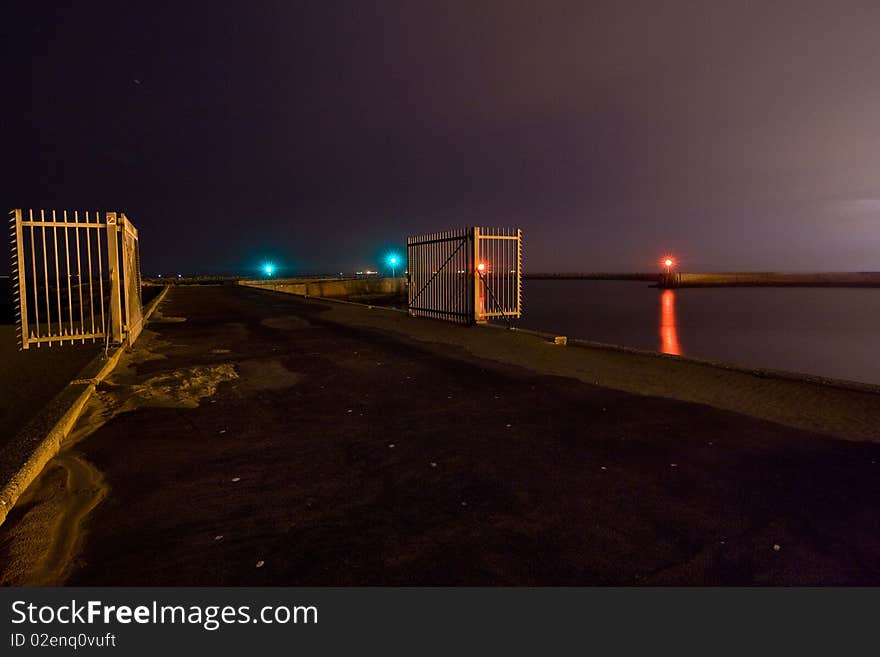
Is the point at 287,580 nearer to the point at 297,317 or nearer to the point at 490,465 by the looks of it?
the point at 490,465

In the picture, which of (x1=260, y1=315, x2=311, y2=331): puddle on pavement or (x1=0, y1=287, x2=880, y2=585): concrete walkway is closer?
(x1=0, y1=287, x2=880, y2=585): concrete walkway

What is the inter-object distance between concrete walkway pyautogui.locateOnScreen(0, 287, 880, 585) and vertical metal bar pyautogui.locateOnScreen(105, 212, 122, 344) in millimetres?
3742

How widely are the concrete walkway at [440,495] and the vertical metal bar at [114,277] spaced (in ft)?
12.3

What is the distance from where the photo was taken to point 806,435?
5.55 m

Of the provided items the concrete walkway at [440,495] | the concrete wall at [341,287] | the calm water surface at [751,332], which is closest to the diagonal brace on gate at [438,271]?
the concrete walkway at [440,495]

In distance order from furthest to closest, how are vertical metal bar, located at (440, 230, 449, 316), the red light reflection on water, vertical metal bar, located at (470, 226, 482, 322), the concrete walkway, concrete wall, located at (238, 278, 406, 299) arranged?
concrete wall, located at (238, 278, 406, 299), the red light reflection on water, vertical metal bar, located at (440, 230, 449, 316), vertical metal bar, located at (470, 226, 482, 322), the concrete walkway

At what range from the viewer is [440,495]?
4.09m

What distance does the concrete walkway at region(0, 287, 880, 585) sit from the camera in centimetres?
309

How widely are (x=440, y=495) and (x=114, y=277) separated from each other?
8996 mm

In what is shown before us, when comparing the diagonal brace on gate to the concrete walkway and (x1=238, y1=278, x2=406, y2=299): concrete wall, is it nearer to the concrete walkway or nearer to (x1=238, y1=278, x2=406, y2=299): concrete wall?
the concrete walkway

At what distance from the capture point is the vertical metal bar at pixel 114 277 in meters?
10.2

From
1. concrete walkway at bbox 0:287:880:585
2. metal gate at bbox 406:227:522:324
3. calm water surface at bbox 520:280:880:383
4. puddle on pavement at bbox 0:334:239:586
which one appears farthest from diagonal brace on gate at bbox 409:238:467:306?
calm water surface at bbox 520:280:880:383

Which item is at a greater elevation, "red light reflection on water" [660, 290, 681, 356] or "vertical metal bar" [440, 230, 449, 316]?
"vertical metal bar" [440, 230, 449, 316]

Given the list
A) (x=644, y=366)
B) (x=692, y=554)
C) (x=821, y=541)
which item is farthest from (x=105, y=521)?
(x=644, y=366)
